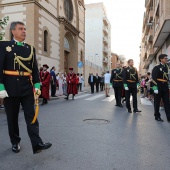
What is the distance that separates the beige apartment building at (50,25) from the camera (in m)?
19.1

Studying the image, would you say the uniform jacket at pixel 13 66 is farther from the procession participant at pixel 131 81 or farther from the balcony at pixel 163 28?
the balcony at pixel 163 28

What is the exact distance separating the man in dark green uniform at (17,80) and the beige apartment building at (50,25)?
51.6ft

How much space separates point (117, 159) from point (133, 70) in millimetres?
5709

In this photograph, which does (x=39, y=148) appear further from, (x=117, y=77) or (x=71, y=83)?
(x=71, y=83)

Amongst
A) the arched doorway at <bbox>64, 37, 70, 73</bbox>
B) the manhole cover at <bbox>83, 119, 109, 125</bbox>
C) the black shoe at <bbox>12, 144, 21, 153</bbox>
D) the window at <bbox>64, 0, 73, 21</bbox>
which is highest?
the window at <bbox>64, 0, 73, 21</bbox>

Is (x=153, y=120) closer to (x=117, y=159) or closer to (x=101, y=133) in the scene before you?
(x=101, y=133)

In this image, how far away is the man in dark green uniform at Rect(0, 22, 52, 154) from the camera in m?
3.64

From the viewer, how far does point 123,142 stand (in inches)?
176

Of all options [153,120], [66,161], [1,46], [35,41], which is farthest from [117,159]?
[35,41]

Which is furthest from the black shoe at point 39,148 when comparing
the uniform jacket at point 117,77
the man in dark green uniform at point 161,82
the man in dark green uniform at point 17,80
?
the uniform jacket at point 117,77

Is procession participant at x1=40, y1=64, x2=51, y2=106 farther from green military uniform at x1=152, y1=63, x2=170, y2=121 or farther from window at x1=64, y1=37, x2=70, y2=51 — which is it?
window at x1=64, y1=37, x2=70, y2=51

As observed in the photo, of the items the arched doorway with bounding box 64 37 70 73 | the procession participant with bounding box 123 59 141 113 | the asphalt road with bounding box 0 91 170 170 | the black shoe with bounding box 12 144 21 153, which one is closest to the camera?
the asphalt road with bounding box 0 91 170 170

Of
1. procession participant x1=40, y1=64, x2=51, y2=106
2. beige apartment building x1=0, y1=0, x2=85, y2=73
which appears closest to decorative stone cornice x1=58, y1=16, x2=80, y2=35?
beige apartment building x1=0, y1=0, x2=85, y2=73

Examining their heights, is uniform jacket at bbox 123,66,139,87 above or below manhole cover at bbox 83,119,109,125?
above
